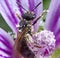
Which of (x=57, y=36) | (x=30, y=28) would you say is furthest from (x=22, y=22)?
(x=57, y=36)

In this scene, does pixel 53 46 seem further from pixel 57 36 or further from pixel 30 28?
pixel 30 28

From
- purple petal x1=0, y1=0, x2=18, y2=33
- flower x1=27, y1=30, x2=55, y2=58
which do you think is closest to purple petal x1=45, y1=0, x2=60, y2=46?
flower x1=27, y1=30, x2=55, y2=58

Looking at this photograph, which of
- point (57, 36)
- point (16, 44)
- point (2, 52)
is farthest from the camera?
point (57, 36)

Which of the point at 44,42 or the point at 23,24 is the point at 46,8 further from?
the point at 23,24

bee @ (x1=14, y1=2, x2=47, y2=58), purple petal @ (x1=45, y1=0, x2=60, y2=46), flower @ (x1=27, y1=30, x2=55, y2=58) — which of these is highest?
purple petal @ (x1=45, y1=0, x2=60, y2=46)

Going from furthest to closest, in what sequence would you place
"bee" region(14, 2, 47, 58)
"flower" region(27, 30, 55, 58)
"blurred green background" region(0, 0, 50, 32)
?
1. "blurred green background" region(0, 0, 50, 32)
2. "flower" region(27, 30, 55, 58)
3. "bee" region(14, 2, 47, 58)

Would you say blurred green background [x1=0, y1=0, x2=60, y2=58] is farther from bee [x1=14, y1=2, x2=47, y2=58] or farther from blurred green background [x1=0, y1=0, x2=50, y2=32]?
bee [x1=14, y1=2, x2=47, y2=58]

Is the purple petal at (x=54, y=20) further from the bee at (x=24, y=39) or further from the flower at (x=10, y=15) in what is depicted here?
the bee at (x=24, y=39)
